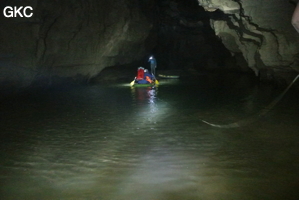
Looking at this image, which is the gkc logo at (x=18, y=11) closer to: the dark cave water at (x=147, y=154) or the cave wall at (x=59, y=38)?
the cave wall at (x=59, y=38)

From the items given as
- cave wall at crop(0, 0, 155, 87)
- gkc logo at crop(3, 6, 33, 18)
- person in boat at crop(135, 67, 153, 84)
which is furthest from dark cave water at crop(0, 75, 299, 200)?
person in boat at crop(135, 67, 153, 84)

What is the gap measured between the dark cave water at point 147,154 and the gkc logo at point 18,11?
5.09 meters

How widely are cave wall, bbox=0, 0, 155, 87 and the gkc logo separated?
15 cm

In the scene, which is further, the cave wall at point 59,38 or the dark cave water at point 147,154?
the cave wall at point 59,38

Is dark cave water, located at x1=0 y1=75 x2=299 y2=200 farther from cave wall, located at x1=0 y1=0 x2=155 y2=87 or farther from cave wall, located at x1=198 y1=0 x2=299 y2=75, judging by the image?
cave wall, located at x1=0 y1=0 x2=155 y2=87

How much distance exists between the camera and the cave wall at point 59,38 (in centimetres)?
1266

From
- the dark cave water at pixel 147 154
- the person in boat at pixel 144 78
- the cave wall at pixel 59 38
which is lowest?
the dark cave water at pixel 147 154

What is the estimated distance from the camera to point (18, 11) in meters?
12.4

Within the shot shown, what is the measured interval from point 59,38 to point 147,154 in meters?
11.1

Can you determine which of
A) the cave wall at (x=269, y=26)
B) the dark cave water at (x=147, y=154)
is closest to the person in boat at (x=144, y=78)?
the cave wall at (x=269, y=26)

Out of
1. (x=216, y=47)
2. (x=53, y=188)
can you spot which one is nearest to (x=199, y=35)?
(x=216, y=47)

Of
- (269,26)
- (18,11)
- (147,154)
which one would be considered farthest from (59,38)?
(147,154)

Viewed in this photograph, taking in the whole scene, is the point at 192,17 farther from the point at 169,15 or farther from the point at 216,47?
the point at 216,47

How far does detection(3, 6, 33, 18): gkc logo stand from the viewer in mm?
12266
